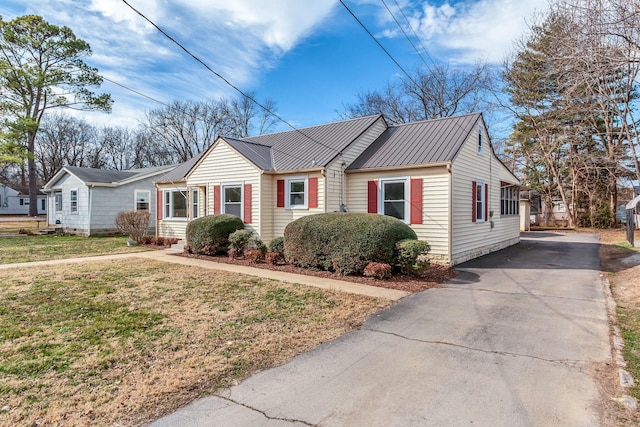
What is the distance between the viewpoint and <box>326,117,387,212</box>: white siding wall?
39.4 ft

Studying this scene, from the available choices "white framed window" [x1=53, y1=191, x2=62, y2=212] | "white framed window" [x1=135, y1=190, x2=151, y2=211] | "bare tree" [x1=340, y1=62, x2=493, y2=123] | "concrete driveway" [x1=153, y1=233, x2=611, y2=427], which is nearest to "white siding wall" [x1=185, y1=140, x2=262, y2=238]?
"concrete driveway" [x1=153, y1=233, x2=611, y2=427]

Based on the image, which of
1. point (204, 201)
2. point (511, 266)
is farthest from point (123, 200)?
point (511, 266)

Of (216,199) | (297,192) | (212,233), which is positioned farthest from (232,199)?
(297,192)

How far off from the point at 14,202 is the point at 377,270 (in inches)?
2422

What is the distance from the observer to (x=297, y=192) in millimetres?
12742

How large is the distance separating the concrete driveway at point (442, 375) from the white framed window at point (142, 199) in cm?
1978

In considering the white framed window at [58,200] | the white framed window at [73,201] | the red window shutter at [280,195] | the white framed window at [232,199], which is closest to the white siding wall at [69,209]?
the white framed window at [73,201]

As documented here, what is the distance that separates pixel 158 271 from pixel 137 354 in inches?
229

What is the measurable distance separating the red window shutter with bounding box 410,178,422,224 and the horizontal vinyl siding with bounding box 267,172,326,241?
2845 millimetres

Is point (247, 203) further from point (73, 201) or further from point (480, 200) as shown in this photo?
point (73, 201)

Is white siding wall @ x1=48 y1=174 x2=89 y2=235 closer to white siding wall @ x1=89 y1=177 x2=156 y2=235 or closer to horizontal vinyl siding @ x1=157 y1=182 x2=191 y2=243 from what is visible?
white siding wall @ x1=89 y1=177 x2=156 y2=235

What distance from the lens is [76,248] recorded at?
14656 millimetres

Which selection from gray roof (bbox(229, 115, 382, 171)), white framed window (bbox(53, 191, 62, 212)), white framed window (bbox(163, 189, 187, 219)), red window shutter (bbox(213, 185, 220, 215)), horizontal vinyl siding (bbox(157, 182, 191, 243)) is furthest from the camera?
white framed window (bbox(53, 191, 62, 212))

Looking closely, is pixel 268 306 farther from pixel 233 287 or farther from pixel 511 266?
pixel 511 266
